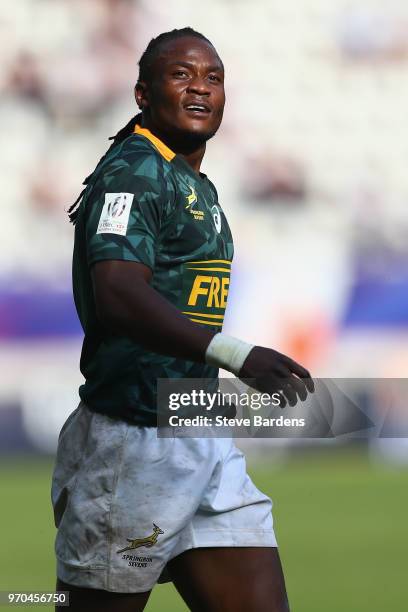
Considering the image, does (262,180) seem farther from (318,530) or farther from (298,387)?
(298,387)

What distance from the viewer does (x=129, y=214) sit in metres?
3.16

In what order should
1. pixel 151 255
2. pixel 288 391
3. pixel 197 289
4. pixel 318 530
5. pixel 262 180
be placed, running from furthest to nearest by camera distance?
pixel 262 180 → pixel 318 530 → pixel 197 289 → pixel 151 255 → pixel 288 391

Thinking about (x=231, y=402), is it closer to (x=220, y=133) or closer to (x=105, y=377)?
(x=105, y=377)

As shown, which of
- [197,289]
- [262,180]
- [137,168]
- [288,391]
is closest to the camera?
[288,391]

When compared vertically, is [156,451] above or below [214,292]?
below

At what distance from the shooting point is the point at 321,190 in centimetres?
1398

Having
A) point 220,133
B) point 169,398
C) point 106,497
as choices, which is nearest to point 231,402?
point 169,398

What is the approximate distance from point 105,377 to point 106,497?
311mm

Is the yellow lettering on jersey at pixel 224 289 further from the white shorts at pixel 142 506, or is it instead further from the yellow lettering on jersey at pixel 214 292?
the white shorts at pixel 142 506

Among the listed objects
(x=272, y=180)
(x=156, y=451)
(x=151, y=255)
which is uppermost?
(x=151, y=255)

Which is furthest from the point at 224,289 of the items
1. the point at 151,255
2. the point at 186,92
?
the point at 186,92

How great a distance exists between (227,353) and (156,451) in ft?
1.81

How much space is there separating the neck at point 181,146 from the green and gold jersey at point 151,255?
0.04m

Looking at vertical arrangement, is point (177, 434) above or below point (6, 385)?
above
